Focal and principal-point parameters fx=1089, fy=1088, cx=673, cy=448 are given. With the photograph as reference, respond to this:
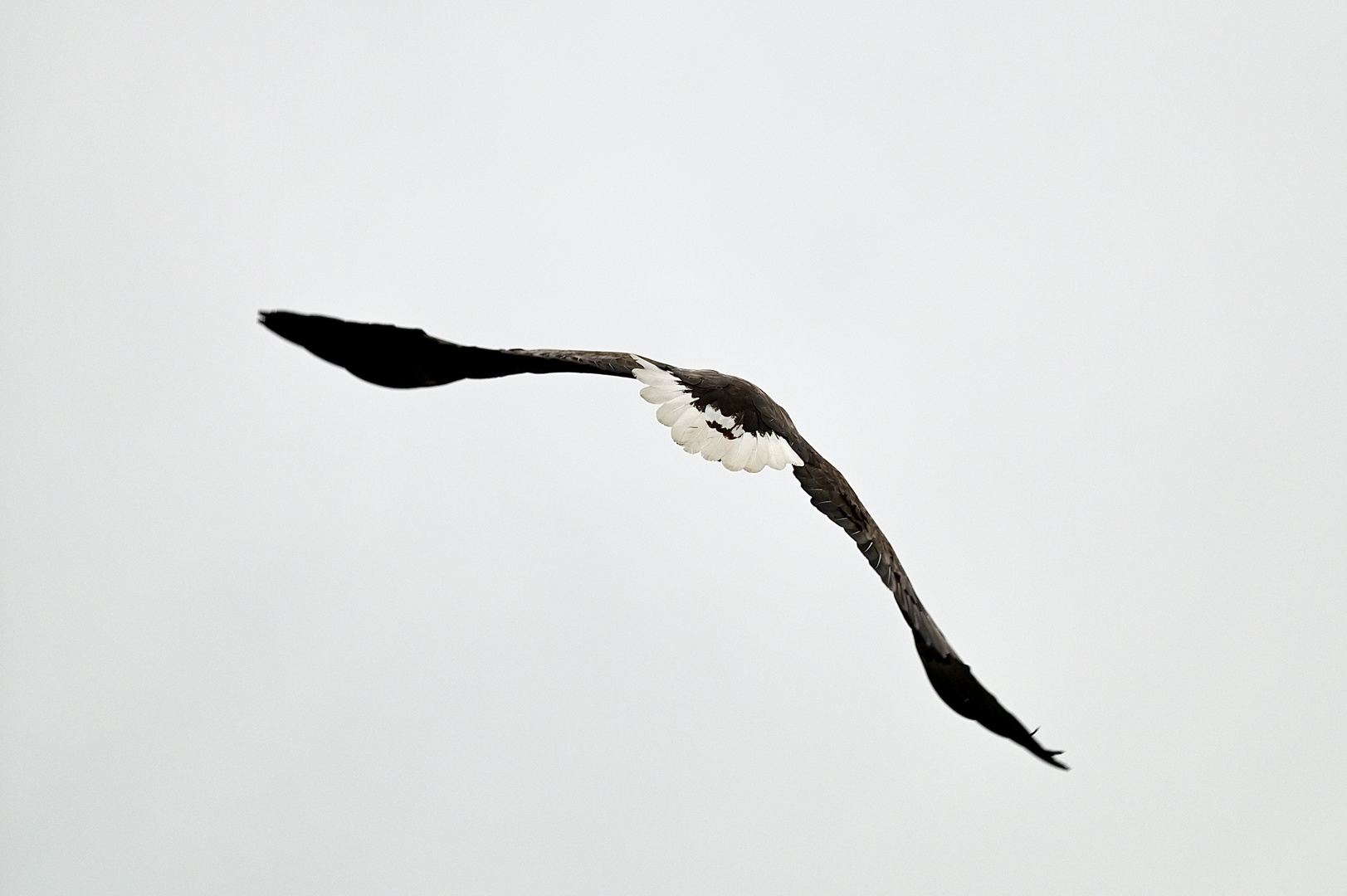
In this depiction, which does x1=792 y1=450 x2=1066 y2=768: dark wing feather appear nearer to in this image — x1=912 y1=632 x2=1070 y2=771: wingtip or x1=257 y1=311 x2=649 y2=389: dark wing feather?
x1=912 y1=632 x2=1070 y2=771: wingtip

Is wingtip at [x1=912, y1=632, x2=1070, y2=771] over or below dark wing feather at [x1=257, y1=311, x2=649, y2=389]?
below

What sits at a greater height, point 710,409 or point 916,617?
point 710,409

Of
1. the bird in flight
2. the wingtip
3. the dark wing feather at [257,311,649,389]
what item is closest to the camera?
the dark wing feather at [257,311,649,389]

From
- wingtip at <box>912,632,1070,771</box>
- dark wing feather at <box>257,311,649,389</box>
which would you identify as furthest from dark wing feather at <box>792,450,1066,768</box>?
dark wing feather at <box>257,311,649,389</box>

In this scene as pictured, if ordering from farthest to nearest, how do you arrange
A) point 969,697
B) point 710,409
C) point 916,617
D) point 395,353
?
point 710,409 < point 916,617 < point 969,697 < point 395,353

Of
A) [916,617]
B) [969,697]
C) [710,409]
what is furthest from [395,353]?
[969,697]

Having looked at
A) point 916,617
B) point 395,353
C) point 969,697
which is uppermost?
point 395,353

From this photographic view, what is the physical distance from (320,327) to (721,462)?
377 cm

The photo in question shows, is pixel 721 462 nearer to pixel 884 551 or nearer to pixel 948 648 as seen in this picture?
pixel 884 551

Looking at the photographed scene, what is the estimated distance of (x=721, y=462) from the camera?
9.22m

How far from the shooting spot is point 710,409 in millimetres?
9164

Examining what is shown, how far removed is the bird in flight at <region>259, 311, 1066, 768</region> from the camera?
22.1 ft

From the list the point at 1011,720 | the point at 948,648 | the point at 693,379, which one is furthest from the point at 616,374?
the point at 1011,720

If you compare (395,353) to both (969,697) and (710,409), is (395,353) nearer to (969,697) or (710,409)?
(710,409)
